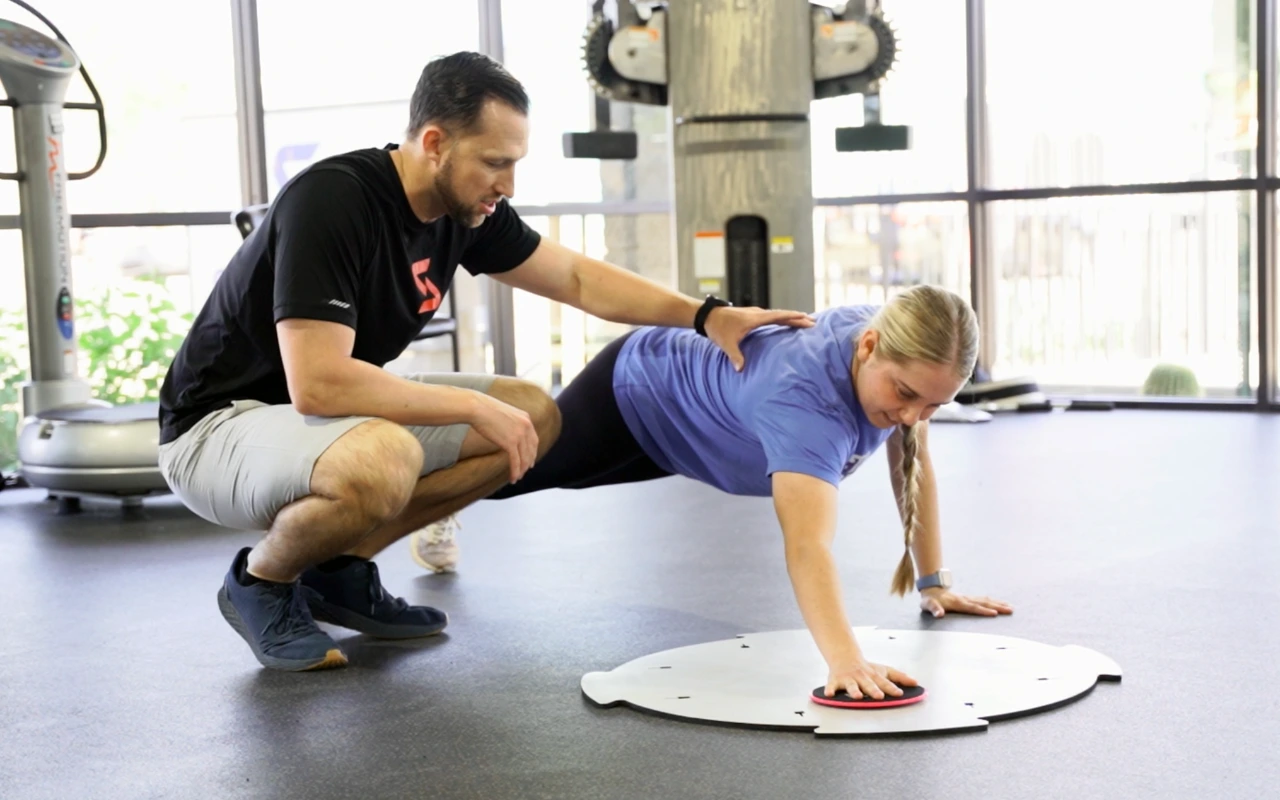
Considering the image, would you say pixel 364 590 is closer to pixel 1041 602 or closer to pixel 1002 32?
pixel 1041 602

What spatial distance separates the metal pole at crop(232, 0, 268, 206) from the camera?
5.48 meters

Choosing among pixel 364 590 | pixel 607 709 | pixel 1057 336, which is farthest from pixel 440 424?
pixel 1057 336

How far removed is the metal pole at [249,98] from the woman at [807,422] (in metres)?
3.29

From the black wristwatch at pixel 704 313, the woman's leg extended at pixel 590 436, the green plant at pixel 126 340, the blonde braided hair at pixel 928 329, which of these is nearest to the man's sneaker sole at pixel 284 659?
the woman's leg extended at pixel 590 436

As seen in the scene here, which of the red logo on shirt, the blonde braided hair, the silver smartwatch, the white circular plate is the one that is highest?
the red logo on shirt

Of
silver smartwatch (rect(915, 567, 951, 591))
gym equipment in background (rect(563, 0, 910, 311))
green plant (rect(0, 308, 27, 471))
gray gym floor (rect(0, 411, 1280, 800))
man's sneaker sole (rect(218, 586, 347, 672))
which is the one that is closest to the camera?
gray gym floor (rect(0, 411, 1280, 800))

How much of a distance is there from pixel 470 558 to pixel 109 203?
284 centimetres

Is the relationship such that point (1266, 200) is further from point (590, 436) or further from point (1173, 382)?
point (590, 436)

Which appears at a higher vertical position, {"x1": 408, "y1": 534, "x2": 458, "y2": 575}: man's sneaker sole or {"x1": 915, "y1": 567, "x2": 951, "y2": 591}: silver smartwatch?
{"x1": 915, "y1": 567, "x2": 951, "y2": 591}: silver smartwatch

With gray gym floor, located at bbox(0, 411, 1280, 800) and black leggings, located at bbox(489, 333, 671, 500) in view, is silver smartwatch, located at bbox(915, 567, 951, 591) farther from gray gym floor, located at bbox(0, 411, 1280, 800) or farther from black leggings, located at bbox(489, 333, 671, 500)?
black leggings, located at bbox(489, 333, 671, 500)

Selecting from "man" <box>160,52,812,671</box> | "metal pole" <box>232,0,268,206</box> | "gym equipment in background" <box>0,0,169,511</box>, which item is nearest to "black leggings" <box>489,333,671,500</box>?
"man" <box>160,52,812,671</box>

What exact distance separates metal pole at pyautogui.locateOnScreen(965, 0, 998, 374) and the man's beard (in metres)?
4.04

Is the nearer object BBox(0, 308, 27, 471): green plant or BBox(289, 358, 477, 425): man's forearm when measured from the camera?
BBox(289, 358, 477, 425): man's forearm

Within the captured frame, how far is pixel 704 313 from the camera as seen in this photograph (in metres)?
2.38
